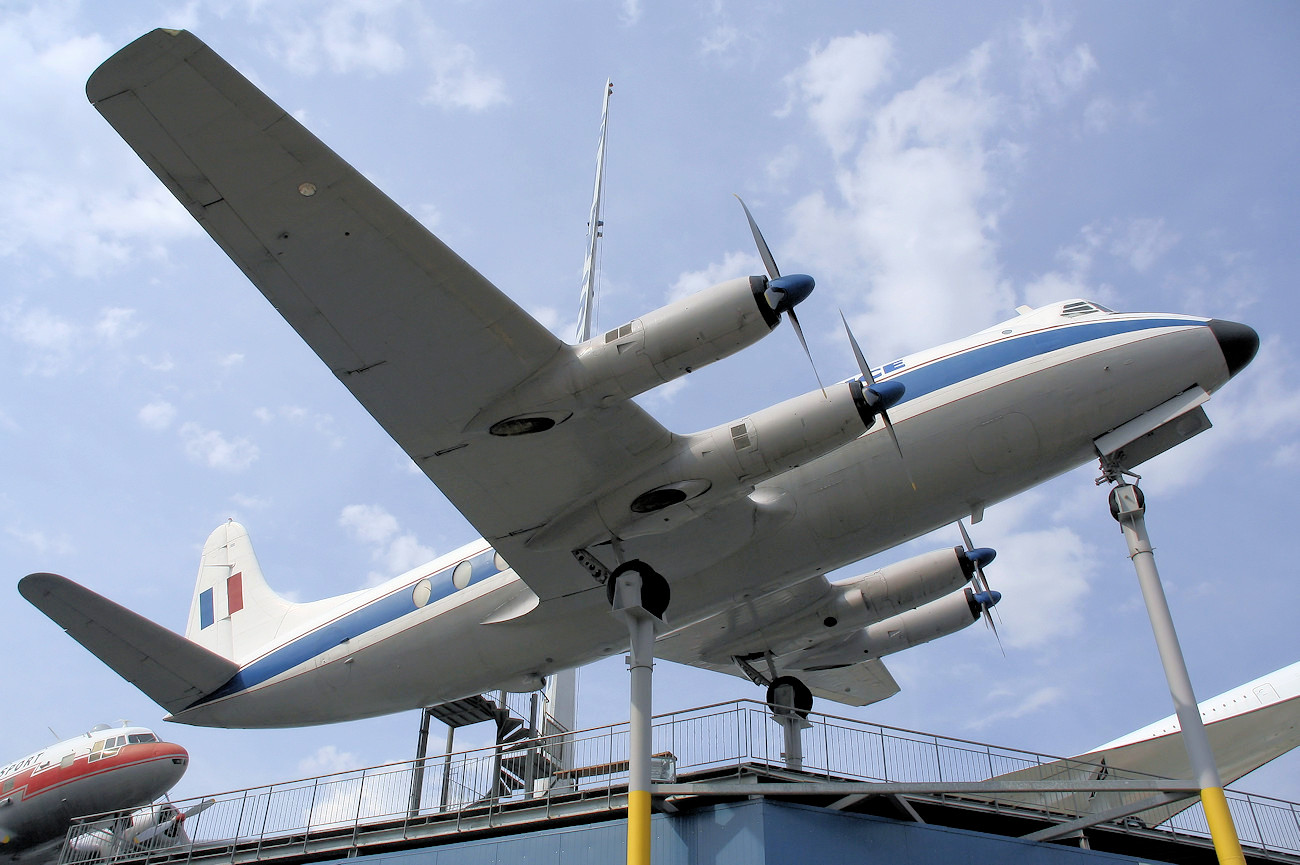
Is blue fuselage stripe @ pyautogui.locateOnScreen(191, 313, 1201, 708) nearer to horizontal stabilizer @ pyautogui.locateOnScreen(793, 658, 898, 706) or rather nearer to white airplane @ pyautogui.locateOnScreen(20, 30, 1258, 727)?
white airplane @ pyautogui.locateOnScreen(20, 30, 1258, 727)

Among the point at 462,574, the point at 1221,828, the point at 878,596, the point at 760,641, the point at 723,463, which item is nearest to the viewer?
the point at 1221,828

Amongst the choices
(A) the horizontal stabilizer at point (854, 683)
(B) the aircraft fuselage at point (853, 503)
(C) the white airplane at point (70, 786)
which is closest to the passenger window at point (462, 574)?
(B) the aircraft fuselage at point (853, 503)

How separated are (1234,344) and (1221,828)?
828cm

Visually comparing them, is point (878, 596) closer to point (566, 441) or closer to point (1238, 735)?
point (566, 441)

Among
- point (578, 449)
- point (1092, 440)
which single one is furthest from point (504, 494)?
point (1092, 440)

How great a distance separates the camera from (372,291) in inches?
598

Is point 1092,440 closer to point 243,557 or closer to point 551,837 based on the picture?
point 551,837

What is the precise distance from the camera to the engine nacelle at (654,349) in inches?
559

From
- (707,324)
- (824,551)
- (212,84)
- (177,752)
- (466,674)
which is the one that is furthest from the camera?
(177,752)

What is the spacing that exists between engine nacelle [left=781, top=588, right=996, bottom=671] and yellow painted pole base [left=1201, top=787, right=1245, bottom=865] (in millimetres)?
8695

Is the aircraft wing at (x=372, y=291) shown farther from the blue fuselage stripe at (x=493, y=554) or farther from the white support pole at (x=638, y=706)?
the blue fuselage stripe at (x=493, y=554)

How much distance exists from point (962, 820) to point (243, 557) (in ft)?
68.4

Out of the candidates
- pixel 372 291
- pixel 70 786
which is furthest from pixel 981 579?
pixel 70 786

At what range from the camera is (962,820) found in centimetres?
1877
